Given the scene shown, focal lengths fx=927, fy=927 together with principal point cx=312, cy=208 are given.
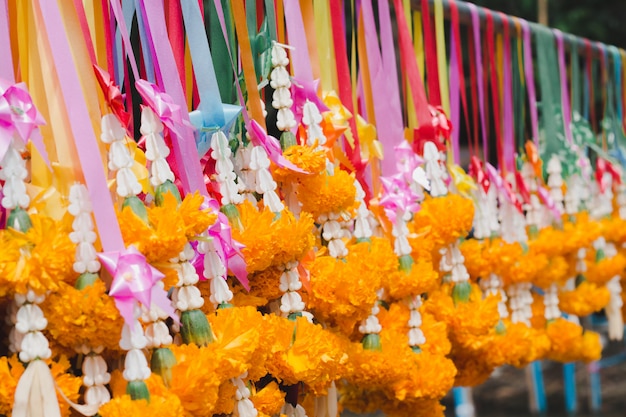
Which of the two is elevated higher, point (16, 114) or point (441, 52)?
point (441, 52)

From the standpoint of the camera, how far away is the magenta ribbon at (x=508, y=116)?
1895mm

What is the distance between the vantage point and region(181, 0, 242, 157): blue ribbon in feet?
3.35

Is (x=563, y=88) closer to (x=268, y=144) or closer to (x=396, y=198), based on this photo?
(x=396, y=198)

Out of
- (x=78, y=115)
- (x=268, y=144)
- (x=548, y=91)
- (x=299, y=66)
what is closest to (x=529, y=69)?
(x=548, y=91)

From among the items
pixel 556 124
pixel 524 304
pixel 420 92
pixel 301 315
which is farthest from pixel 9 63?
pixel 556 124

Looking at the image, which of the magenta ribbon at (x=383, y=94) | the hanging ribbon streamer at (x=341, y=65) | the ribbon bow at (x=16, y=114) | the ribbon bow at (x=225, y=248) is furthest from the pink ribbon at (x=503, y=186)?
the ribbon bow at (x=16, y=114)

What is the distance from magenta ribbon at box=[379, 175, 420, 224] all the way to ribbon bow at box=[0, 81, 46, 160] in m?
0.64

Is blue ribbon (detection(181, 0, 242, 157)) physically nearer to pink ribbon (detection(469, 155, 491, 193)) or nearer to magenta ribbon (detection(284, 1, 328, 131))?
magenta ribbon (detection(284, 1, 328, 131))

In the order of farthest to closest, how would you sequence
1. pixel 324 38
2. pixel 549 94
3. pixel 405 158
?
pixel 549 94 → pixel 405 158 → pixel 324 38

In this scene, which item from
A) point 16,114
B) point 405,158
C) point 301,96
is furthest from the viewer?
point 405,158

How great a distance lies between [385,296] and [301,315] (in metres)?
0.30

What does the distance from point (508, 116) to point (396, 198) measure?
24.7 inches

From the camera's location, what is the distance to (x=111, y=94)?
926 mm

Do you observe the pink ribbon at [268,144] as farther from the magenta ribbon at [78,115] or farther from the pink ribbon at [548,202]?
the pink ribbon at [548,202]
